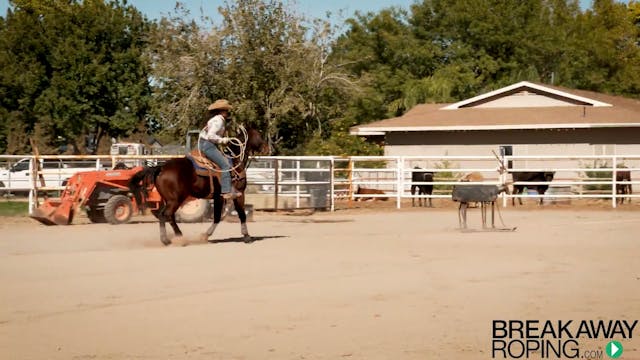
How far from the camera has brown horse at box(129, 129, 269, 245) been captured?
55.3ft

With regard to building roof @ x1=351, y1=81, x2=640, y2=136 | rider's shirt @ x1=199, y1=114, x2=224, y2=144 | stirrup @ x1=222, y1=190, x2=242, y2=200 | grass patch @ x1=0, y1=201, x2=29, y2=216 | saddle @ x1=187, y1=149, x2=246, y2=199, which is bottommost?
grass patch @ x1=0, y1=201, x2=29, y2=216

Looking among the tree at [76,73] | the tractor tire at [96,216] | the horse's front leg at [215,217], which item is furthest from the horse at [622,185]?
the tree at [76,73]

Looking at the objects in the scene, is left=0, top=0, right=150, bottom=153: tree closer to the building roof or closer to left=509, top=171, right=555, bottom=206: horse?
the building roof

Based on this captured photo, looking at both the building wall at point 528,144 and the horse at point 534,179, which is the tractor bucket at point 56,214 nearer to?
the horse at point 534,179


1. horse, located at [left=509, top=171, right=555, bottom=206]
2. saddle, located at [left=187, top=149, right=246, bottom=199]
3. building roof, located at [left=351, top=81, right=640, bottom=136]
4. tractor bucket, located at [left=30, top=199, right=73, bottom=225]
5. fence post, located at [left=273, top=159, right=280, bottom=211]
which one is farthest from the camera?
building roof, located at [left=351, top=81, right=640, bottom=136]

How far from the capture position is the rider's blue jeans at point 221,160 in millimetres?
16906

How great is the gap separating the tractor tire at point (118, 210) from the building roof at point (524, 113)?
1866 cm

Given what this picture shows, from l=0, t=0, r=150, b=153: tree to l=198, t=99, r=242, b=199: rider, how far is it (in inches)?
1646

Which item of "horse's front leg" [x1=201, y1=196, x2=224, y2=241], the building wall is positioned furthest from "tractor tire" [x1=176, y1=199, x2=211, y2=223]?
the building wall

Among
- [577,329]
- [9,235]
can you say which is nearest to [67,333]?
[577,329]

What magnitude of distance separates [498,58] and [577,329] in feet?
186

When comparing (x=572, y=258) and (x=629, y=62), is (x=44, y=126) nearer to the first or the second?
(x=629, y=62)

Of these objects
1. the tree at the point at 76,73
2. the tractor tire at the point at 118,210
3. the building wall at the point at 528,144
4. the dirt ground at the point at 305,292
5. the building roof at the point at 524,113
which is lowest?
the dirt ground at the point at 305,292

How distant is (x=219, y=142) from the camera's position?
16.8 meters
